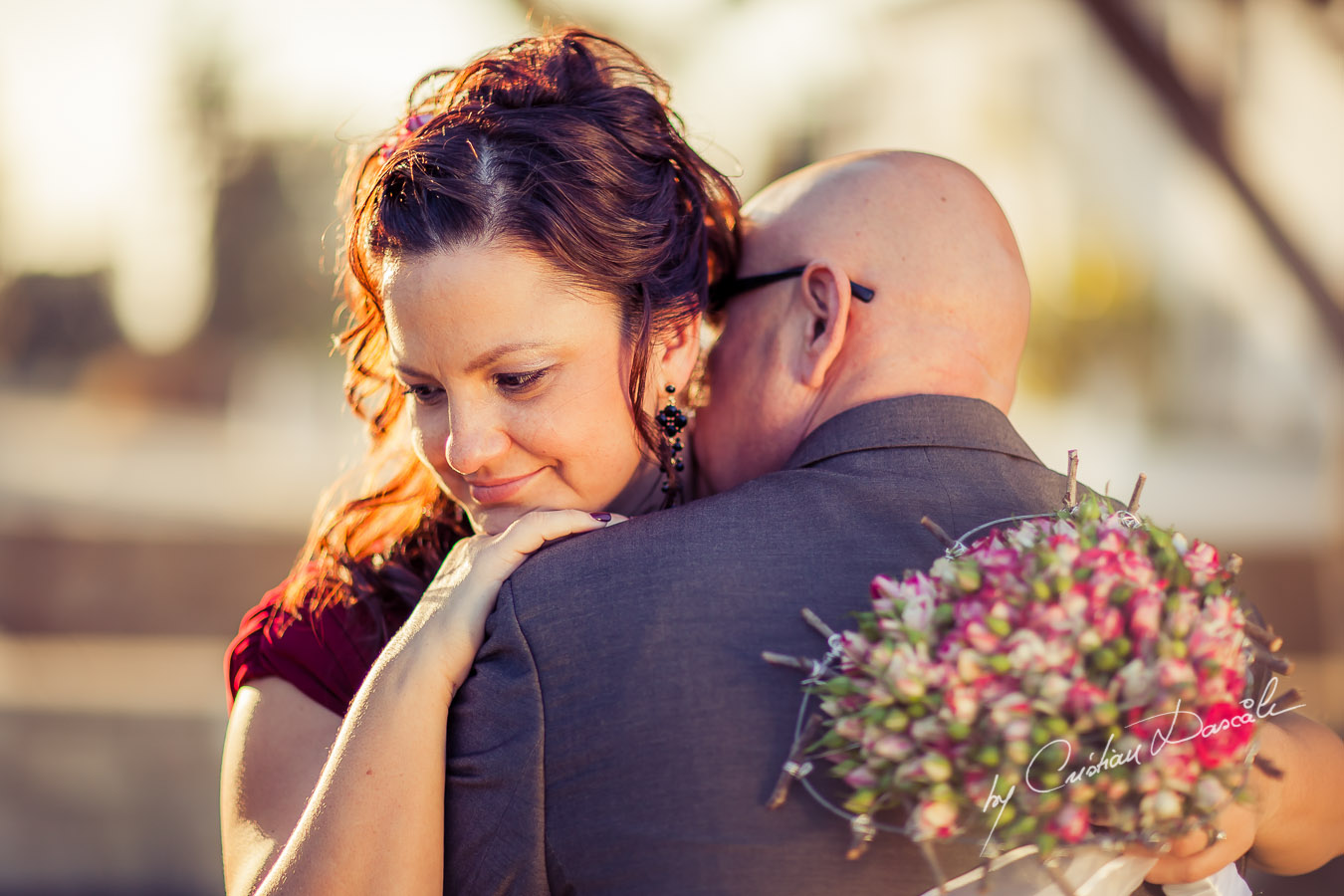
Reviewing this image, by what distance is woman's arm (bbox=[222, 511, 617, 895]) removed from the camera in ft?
Answer: 5.21

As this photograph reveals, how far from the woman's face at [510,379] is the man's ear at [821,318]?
302 mm

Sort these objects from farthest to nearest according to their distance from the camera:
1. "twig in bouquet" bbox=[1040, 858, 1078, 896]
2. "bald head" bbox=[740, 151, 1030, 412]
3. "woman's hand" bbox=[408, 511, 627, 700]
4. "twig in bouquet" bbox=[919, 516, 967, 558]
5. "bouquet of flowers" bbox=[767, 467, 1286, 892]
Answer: "bald head" bbox=[740, 151, 1030, 412]
"woman's hand" bbox=[408, 511, 627, 700]
"twig in bouquet" bbox=[919, 516, 967, 558]
"twig in bouquet" bbox=[1040, 858, 1078, 896]
"bouquet of flowers" bbox=[767, 467, 1286, 892]

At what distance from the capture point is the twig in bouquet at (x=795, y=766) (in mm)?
1473

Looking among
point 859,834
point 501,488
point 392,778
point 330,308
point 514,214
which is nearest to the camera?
point 859,834

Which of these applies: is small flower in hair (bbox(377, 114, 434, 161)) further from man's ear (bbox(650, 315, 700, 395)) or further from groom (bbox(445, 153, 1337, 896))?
groom (bbox(445, 153, 1337, 896))

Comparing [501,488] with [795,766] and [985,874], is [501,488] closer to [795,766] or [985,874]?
[795,766]

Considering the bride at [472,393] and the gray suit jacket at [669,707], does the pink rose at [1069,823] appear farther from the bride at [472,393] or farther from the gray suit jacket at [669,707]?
the bride at [472,393]

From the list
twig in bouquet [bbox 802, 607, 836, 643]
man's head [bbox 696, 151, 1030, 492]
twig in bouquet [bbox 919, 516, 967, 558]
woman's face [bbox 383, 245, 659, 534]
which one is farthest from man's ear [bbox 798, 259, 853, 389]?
twig in bouquet [bbox 802, 607, 836, 643]

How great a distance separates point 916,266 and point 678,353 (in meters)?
0.43

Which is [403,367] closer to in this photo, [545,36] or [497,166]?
[497,166]

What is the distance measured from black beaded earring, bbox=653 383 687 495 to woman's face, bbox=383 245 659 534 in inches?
3.0

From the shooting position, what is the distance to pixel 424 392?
201cm

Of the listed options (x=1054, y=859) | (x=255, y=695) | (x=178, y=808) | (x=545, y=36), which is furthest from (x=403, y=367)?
(x=178, y=808)

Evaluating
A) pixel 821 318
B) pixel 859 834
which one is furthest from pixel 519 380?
pixel 859 834
